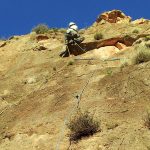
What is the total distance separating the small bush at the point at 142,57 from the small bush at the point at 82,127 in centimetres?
466

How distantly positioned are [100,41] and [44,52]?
11.8 feet

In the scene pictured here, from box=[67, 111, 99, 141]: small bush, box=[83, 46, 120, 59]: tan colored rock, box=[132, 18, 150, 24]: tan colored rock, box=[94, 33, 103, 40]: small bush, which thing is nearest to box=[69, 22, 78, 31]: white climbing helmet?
box=[94, 33, 103, 40]: small bush

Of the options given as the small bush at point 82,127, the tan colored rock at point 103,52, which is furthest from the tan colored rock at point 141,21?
the small bush at point 82,127

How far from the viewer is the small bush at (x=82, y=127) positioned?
14.5 m

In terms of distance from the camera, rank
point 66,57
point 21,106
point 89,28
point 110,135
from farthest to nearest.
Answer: point 89,28
point 66,57
point 21,106
point 110,135

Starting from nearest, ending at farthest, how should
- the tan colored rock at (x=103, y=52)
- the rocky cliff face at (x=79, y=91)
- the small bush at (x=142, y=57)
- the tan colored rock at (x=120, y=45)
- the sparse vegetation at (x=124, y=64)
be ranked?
the rocky cliff face at (x=79, y=91), the small bush at (x=142, y=57), the sparse vegetation at (x=124, y=64), the tan colored rock at (x=103, y=52), the tan colored rock at (x=120, y=45)

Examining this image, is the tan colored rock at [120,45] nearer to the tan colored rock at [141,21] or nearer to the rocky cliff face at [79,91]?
the rocky cliff face at [79,91]

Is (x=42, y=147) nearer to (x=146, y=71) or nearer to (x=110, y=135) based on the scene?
(x=110, y=135)

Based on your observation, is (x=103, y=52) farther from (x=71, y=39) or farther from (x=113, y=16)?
(x=113, y=16)

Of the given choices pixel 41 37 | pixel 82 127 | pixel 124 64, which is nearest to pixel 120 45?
pixel 124 64

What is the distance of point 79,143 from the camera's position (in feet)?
46.9

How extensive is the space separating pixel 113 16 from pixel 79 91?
12499mm

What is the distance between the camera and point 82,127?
1459cm

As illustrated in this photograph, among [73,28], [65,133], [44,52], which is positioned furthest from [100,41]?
[65,133]
